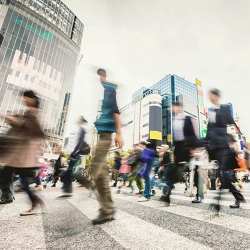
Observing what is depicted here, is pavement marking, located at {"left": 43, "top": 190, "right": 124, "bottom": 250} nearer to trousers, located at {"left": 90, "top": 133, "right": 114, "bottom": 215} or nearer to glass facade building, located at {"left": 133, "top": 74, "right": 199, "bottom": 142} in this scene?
trousers, located at {"left": 90, "top": 133, "right": 114, "bottom": 215}

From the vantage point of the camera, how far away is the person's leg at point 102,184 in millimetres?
2590

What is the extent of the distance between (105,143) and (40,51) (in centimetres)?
7643

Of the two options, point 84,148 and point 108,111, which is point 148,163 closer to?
point 84,148

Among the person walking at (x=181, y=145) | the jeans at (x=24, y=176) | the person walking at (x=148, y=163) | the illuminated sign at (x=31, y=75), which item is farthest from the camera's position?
the illuminated sign at (x=31, y=75)

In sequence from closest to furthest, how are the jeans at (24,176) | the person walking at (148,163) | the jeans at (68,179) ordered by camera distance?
the jeans at (24,176)
the jeans at (68,179)
the person walking at (148,163)

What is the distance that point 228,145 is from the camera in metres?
3.25

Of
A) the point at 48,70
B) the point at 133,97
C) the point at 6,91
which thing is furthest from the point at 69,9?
the point at 6,91

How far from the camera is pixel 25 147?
3.05 metres

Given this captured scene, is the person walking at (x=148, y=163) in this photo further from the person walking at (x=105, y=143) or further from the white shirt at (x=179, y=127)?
the person walking at (x=105, y=143)

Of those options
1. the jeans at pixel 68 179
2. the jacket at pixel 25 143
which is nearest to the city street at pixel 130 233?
the jacket at pixel 25 143

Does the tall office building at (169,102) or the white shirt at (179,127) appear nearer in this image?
the white shirt at (179,127)

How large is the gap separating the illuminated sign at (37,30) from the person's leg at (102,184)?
78135 millimetres

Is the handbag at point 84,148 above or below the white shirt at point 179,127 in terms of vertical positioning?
below

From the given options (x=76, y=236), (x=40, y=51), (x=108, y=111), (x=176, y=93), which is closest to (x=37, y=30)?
(x=40, y=51)
